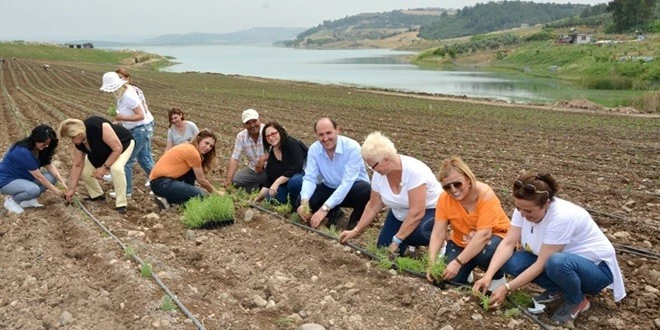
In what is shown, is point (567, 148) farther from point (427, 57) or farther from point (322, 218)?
point (427, 57)

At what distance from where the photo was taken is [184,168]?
273 inches

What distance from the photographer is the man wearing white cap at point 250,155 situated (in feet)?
23.1

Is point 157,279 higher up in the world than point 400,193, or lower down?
lower down

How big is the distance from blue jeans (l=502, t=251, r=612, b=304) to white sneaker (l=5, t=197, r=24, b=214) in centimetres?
570

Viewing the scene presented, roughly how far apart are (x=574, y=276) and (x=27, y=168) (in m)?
5.75

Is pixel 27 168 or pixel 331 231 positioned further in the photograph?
pixel 27 168

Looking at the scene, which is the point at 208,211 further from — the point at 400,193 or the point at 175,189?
the point at 400,193

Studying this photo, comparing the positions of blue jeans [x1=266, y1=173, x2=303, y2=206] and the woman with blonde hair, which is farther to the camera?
blue jeans [x1=266, y1=173, x2=303, y2=206]

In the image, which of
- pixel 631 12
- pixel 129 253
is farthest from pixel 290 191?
pixel 631 12

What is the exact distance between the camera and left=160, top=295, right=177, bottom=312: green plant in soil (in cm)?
429

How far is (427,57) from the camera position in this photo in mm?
78188

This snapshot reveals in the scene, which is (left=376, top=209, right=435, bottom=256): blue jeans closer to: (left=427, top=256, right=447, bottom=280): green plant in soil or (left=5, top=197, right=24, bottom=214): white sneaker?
(left=427, top=256, right=447, bottom=280): green plant in soil

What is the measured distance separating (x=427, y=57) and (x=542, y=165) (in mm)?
70138

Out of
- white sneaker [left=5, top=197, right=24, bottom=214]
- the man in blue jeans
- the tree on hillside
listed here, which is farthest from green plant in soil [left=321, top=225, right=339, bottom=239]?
the tree on hillside
